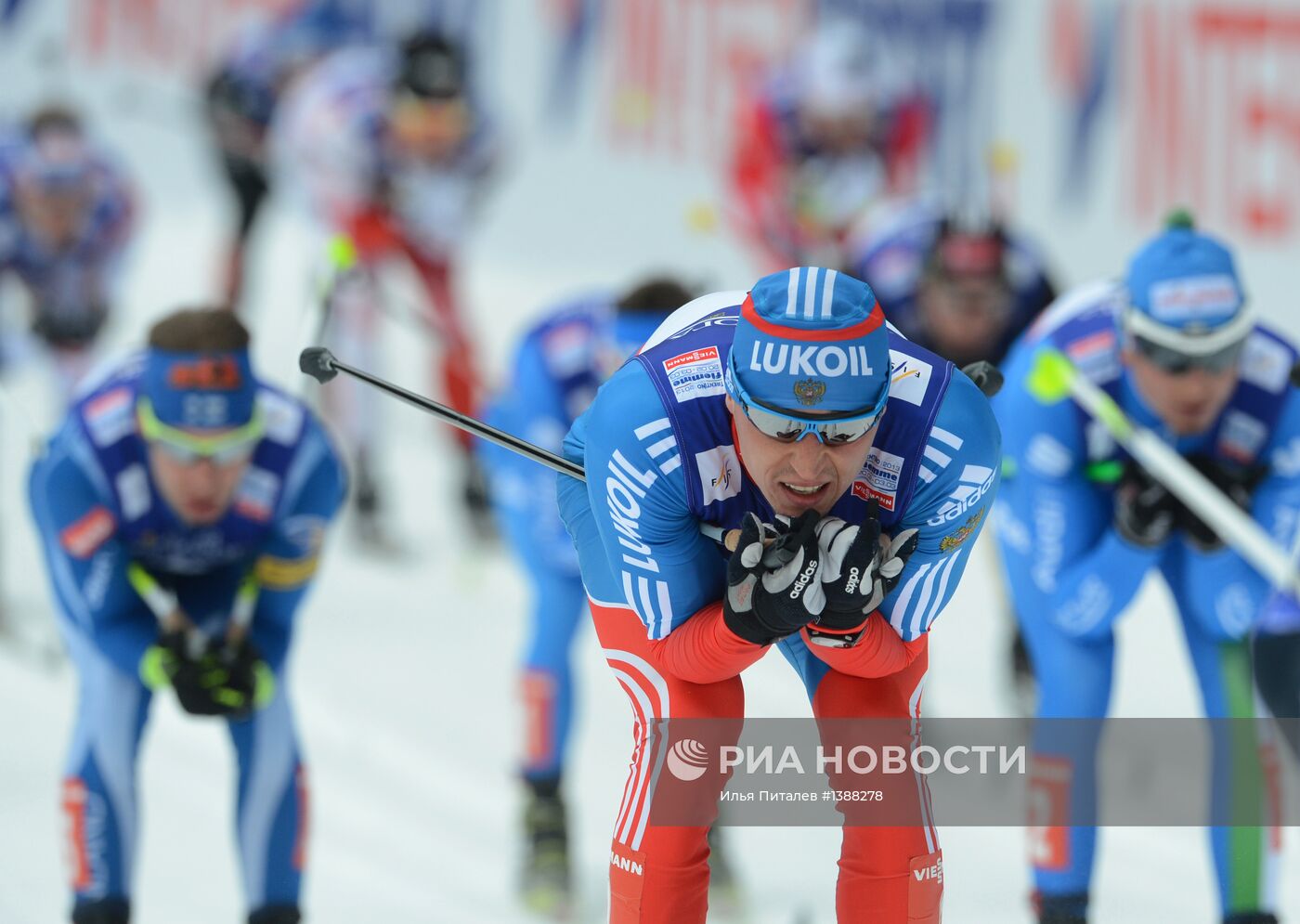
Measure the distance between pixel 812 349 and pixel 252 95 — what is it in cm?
892

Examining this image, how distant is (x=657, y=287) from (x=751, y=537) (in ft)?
9.10

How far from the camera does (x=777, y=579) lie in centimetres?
365

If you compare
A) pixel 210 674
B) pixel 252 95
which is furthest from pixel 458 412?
pixel 252 95

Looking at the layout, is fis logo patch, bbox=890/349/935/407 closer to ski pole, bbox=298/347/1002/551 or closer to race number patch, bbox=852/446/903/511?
race number patch, bbox=852/446/903/511

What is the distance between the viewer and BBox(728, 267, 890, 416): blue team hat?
3.58m

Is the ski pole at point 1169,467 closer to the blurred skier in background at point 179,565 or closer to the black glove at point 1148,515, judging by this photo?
the black glove at point 1148,515

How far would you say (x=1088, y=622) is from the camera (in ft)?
17.2

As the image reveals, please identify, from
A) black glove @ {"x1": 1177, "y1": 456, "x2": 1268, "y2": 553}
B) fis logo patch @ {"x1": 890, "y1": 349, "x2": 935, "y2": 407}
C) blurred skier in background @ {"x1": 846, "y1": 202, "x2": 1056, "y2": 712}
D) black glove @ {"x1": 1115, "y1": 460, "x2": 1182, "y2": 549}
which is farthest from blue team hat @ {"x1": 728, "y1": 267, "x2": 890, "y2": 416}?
blurred skier in background @ {"x1": 846, "y1": 202, "x2": 1056, "y2": 712}

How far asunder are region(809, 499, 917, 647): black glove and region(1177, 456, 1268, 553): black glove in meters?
1.72

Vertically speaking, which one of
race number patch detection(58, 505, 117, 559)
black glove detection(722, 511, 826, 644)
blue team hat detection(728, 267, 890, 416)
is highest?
race number patch detection(58, 505, 117, 559)

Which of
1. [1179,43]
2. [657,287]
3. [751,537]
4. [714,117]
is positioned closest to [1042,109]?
[1179,43]

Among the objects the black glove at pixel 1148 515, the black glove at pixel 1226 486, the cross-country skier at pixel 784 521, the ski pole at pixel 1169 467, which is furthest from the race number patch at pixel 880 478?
the black glove at pixel 1226 486

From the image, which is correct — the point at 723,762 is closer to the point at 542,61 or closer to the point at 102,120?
the point at 542,61

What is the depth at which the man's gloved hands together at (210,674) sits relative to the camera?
495cm
